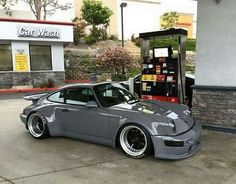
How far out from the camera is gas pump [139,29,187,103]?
25.1 ft

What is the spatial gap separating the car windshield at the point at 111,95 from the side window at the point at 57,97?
828mm

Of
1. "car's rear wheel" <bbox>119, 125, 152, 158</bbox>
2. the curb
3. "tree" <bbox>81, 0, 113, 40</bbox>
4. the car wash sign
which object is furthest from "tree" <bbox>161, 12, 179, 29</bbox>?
"car's rear wheel" <bbox>119, 125, 152, 158</bbox>

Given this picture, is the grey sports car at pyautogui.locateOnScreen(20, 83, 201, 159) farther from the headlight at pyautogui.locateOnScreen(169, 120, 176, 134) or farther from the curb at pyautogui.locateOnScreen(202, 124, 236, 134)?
the curb at pyautogui.locateOnScreen(202, 124, 236, 134)

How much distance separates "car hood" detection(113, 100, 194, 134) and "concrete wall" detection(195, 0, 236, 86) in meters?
1.38

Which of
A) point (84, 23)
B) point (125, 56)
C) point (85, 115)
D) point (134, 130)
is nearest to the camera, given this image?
point (134, 130)

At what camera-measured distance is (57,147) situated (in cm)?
555

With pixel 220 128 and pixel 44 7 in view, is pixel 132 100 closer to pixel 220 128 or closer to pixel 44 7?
pixel 220 128

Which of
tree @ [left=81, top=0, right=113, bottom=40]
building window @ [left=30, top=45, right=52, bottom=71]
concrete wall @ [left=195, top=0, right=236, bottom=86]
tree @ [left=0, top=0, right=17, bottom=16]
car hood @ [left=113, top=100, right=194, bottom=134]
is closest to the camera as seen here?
car hood @ [left=113, top=100, right=194, bottom=134]

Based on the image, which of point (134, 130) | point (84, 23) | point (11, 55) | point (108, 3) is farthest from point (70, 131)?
point (108, 3)

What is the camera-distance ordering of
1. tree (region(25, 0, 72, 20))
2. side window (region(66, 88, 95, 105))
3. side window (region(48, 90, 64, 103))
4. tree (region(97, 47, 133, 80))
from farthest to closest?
tree (region(25, 0, 72, 20)) < tree (region(97, 47, 133, 80)) < side window (region(48, 90, 64, 103)) < side window (region(66, 88, 95, 105))

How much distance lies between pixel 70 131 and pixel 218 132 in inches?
127

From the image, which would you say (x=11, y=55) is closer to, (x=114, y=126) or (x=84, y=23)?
(x=84, y=23)

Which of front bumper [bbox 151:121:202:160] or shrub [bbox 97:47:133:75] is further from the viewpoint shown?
Result: shrub [bbox 97:47:133:75]

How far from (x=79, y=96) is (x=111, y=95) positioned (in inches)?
25.0
